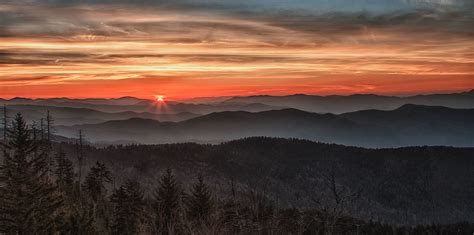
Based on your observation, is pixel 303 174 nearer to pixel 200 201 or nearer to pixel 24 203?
pixel 200 201

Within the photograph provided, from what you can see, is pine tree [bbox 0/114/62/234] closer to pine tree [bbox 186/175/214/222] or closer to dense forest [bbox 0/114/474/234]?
dense forest [bbox 0/114/474/234]

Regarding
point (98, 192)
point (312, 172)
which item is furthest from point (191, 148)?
point (98, 192)

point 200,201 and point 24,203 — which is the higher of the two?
point 24,203

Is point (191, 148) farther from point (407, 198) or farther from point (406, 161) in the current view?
point (406, 161)

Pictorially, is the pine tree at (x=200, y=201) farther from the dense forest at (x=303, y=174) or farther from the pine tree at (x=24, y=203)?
the pine tree at (x=24, y=203)

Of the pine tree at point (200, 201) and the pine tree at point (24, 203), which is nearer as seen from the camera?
the pine tree at point (24, 203)

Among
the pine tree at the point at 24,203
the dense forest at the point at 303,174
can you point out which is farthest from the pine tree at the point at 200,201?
the pine tree at the point at 24,203

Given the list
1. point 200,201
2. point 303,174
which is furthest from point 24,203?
point 303,174

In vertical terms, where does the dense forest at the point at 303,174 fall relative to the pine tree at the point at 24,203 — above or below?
below

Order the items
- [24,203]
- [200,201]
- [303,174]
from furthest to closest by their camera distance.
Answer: [303,174], [200,201], [24,203]

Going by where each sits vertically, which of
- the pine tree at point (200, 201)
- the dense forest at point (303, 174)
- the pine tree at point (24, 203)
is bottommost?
the dense forest at point (303, 174)

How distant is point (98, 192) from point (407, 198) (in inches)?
4864

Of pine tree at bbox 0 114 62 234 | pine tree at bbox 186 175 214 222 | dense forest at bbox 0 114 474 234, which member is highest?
pine tree at bbox 0 114 62 234

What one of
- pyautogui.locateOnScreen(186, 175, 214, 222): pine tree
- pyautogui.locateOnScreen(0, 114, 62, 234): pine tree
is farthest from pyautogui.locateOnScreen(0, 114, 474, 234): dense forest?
pyautogui.locateOnScreen(0, 114, 62, 234): pine tree
